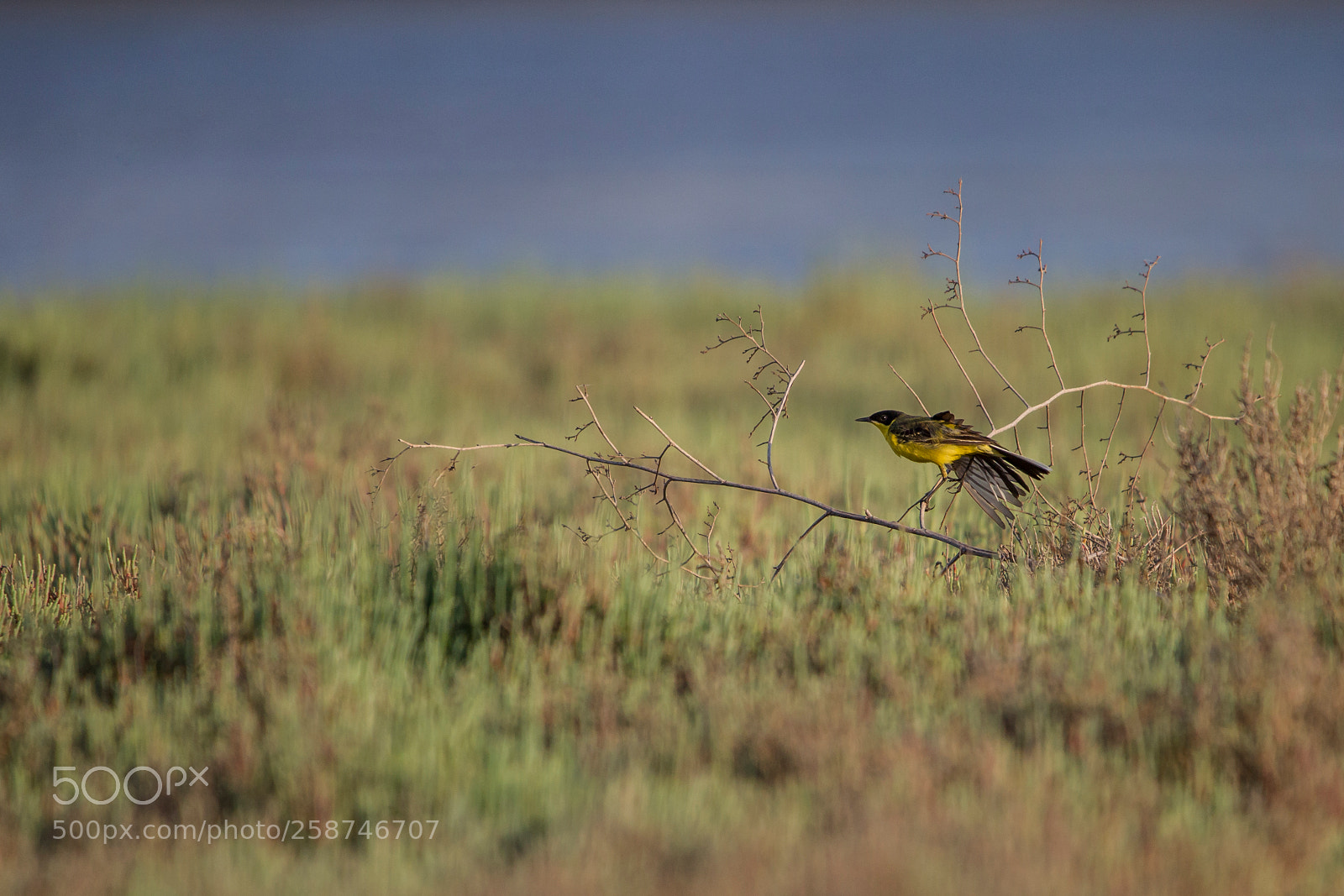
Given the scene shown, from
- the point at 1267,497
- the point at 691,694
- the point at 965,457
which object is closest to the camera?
the point at 691,694

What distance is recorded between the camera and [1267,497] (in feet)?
11.9

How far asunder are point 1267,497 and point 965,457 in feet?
3.85

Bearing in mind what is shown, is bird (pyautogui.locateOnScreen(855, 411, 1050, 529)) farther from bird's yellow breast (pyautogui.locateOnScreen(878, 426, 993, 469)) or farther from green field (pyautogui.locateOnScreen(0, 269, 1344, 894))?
green field (pyautogui.locateOnScreen(0, 269, 1344, 894))

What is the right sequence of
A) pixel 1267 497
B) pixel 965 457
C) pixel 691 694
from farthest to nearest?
pixel 965 457, pixel 1267 497, pixel 691 694

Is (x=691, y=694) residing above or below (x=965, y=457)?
below

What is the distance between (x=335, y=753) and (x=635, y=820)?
0.85 meters

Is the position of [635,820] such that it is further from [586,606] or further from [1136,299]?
[1136,299]

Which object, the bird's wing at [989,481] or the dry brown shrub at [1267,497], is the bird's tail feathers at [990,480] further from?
the dry brown shrub at [1267,497]

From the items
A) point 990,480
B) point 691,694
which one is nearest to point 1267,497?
point 990,480

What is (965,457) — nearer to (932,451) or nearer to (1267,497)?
(932,451)

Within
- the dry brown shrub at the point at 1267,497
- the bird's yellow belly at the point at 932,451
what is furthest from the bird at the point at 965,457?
the dry brown shrub at the point at 1267,497

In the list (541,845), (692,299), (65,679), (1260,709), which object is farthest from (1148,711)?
(692,299)

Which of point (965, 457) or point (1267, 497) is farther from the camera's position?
point (965, 457)

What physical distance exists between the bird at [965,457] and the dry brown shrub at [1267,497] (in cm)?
59
